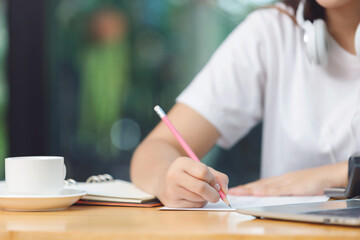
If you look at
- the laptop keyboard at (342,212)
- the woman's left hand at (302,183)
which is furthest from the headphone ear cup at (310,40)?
the laptop keyboard at (342,212)

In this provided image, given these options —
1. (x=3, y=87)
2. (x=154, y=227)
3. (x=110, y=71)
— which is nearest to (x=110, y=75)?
(x=110, y=71)

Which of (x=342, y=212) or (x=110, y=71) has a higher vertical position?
(x=110, y=71)

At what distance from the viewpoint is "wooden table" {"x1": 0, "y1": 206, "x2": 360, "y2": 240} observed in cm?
55

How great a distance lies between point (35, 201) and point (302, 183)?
22.6 inches

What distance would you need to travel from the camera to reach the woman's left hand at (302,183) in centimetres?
104

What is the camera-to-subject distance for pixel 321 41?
1.17 metres

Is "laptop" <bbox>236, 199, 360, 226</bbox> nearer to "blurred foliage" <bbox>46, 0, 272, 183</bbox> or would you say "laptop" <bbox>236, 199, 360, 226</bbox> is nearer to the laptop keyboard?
the laptop keyboard

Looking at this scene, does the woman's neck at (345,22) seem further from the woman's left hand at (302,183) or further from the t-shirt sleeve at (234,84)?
the woman's left hand at (302,183)

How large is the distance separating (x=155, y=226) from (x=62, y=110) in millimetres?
2133

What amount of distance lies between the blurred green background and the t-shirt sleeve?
3.86 feet

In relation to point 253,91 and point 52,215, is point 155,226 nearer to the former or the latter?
point 52,215

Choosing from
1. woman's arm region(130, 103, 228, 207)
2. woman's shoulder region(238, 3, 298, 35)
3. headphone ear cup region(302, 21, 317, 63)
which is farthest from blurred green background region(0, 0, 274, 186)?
headphone ear cup region(302, 21, 317, 63)

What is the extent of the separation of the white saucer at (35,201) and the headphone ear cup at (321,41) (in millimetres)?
683

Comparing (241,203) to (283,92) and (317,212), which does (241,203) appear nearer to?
(317,212)
